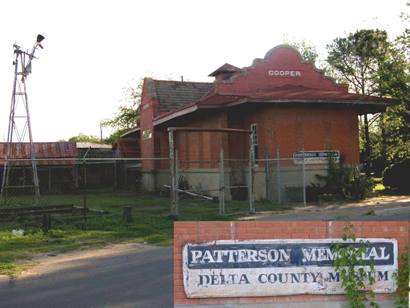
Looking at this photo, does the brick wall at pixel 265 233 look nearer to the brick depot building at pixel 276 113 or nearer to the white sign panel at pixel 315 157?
the brick depot building at pixel 276 113

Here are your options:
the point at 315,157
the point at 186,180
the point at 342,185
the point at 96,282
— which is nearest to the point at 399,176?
the point at 342,185

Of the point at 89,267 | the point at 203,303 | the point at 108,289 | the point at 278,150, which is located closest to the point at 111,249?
the point at 89,267

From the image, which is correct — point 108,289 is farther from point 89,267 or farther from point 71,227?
point 71,227

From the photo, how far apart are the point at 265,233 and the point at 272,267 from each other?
13.1 inches

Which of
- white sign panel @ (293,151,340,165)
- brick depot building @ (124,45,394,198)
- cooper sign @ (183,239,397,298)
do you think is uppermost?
brick depot building @ (124,45,394,198)

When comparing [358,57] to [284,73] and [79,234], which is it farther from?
[79,234]

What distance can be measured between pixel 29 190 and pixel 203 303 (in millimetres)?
38574

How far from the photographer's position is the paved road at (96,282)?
26.1 feet

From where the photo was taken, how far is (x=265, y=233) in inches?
219

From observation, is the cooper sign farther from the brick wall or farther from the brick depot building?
the brick depot building

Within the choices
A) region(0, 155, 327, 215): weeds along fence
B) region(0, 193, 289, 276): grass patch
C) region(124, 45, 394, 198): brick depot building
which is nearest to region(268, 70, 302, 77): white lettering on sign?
region(124, 45, 394, 198): brick depot building

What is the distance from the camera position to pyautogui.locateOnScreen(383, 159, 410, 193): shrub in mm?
30297

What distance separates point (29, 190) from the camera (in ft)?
138

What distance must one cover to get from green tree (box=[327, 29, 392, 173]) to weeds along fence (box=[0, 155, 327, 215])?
865 inches
